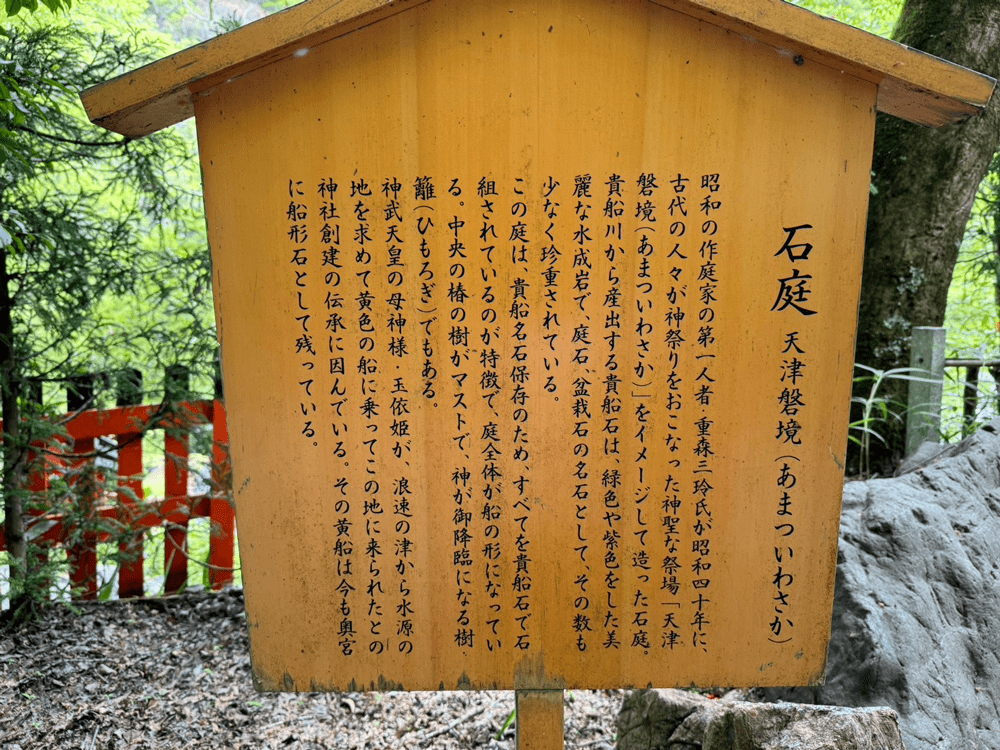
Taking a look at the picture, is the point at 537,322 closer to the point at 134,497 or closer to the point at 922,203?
the point at 134,497

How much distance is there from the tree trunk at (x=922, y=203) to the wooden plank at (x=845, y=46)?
9.89 feet

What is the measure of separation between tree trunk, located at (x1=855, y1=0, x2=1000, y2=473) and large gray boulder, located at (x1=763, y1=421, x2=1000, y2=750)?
1.41 meters

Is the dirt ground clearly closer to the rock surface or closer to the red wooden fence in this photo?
the red wooden fence

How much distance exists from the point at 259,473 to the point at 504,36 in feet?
5.04

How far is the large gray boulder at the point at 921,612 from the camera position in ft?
8.68

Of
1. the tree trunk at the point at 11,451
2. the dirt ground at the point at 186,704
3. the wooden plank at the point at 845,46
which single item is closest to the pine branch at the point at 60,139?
the tree trunk at the point at 11,451

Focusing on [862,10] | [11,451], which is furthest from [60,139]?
[862,10]

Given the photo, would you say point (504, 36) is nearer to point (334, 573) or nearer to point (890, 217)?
point (334, 573)

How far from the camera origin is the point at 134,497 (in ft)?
14.1

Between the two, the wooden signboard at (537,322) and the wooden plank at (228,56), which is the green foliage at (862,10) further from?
the wooden plank at (228,56)

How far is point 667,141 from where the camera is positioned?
2.09m

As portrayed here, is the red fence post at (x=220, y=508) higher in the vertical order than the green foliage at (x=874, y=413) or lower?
lower

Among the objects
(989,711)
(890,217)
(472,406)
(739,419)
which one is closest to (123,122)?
(472,406)

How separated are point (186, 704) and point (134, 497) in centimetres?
133
